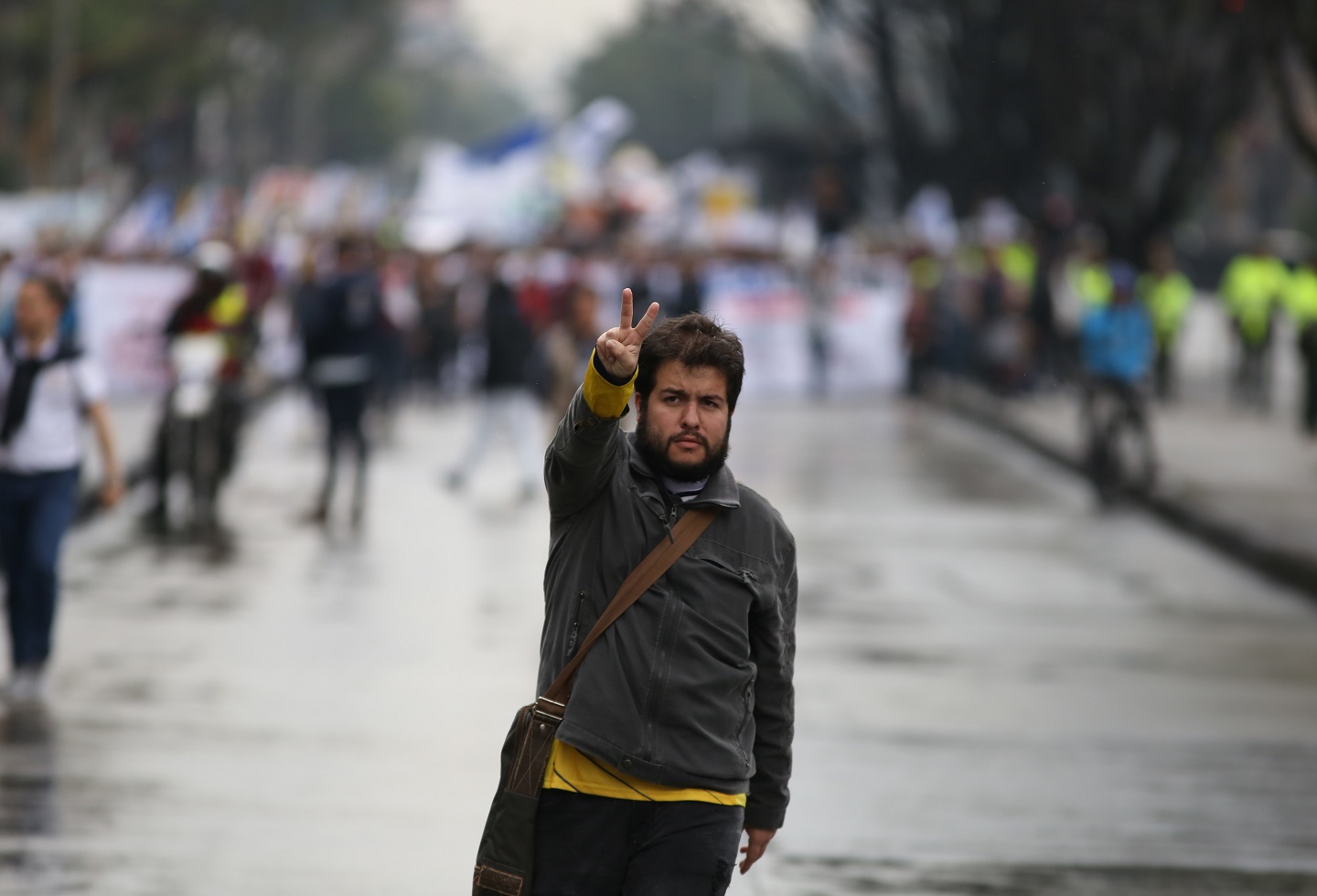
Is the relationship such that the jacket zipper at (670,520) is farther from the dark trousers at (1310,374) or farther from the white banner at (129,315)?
the white banner at (129,315)

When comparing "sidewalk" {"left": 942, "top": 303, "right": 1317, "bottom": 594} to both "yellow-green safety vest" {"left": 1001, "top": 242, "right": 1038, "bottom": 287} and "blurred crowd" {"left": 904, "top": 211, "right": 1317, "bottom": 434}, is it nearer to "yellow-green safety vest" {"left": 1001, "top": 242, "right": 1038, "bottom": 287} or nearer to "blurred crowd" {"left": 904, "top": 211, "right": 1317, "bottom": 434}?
"blurred crowd" {"left": 904, "top": 211, "right": 1317, "bottom": 434}

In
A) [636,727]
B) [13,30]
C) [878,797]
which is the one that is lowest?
[878,797]

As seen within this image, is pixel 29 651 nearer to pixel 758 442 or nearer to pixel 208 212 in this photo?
pixel 758 442

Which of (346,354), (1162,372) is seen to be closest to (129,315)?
(346,354)

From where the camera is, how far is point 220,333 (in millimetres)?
15734

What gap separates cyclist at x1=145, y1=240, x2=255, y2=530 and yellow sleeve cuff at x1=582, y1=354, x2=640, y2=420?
11.5m

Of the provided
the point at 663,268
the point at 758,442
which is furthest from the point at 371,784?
the point at 663,268

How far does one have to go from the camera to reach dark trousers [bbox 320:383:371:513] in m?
16.4

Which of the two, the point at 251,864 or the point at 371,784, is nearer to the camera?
the point at 251,864

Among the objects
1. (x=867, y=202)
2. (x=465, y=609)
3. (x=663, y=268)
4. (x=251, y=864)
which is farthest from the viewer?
(x=867, y=202)

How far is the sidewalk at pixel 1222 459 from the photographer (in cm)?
1576

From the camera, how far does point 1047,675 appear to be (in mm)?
10977

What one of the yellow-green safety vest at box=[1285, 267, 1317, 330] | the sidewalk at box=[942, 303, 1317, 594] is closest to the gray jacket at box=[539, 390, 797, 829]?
the sidewalk at box=[942, 303, 1317, 594]

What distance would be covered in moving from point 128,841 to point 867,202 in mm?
53786
